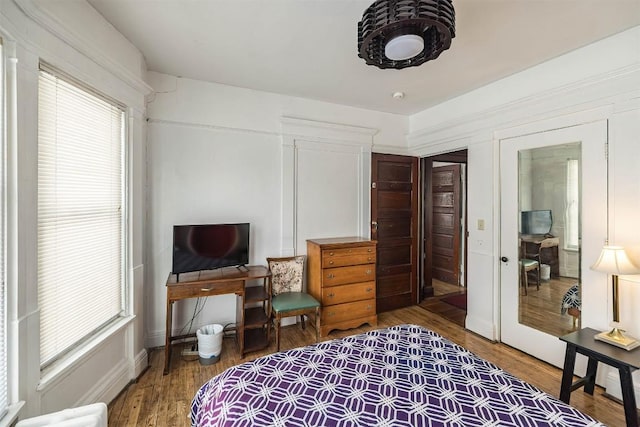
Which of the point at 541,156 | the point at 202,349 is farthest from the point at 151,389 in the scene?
the point at 541,156

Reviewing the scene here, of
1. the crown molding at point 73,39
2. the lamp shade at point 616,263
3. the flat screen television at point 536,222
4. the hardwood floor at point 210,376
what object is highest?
the crown molding at point 73,39

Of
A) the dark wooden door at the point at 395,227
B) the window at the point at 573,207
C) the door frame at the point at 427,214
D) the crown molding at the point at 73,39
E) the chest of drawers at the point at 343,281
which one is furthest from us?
the door frame at the point at 427,214

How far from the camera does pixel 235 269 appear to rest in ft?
9.53

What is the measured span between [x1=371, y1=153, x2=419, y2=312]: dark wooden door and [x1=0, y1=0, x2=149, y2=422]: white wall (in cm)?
292

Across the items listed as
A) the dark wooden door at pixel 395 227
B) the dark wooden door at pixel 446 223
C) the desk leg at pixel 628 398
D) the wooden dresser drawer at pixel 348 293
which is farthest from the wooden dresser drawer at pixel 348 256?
the dark wooden door at pixel 446 223

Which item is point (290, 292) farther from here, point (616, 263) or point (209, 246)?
point (616, 263)

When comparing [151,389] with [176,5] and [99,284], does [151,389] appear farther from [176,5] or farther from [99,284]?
[176,5]

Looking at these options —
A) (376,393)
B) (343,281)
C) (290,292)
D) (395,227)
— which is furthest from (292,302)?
(395,227)

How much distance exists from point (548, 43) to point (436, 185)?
320 centimetres

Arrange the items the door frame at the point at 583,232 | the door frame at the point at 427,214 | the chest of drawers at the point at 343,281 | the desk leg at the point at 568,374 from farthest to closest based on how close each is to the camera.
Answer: the door frame at the point at 427,214
the chest of drawers at the point at 343,281
the door frame at the point at 583,232
the desk leg at the point at 568,374

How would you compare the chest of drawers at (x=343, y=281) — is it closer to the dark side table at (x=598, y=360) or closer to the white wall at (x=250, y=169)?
the white wall at (x=250, y=169)

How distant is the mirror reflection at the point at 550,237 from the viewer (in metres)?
2.39

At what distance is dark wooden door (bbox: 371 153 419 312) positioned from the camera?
3.83 m

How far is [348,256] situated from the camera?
3.17 metres
